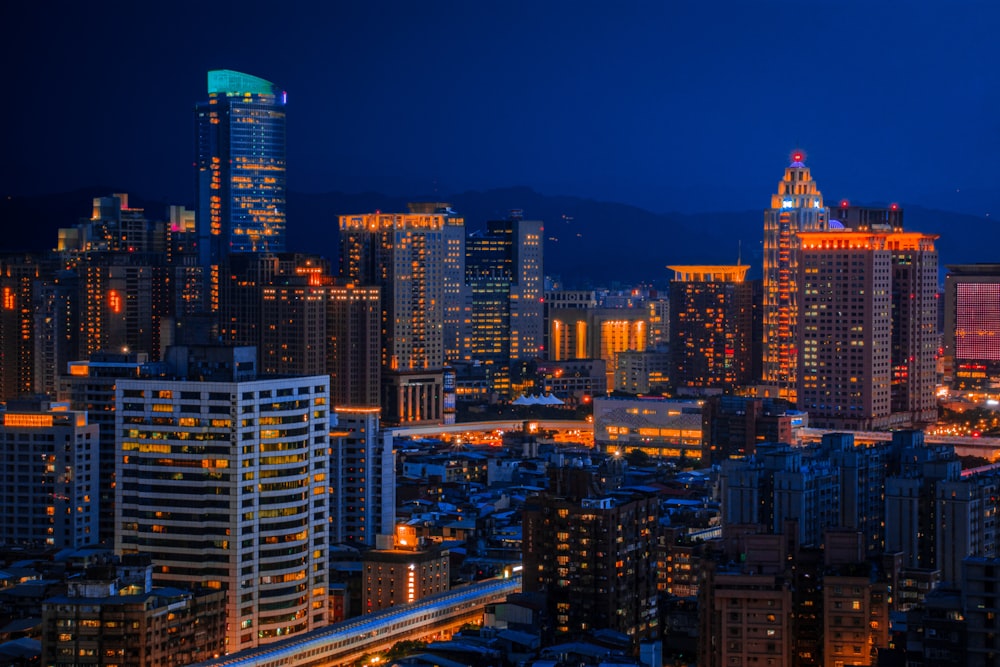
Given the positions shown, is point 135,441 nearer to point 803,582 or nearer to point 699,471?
point 803,582

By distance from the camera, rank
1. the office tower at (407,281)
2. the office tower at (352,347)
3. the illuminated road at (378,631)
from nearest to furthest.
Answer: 1. the illuminated road at (378,631)
2. the office tower at (352,347)
3. the office tower at (407,281)

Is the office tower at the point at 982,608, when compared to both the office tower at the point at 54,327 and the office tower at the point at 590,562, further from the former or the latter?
the office tower at the point at 54,327

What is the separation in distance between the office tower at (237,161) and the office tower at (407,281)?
50.8 ft

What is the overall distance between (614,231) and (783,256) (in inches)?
2300

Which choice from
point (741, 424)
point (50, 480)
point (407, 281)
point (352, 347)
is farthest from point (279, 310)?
point (50, 480)

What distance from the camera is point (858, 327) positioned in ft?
234

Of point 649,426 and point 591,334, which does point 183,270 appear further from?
point 591,334

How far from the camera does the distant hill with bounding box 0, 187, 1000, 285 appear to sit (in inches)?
4400

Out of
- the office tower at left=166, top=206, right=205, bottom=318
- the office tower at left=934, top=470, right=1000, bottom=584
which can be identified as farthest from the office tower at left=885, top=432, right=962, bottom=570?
the office tower at left=166, top=206, right=205, bottom=318

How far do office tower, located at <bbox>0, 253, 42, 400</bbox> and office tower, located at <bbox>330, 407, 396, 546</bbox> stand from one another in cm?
2903

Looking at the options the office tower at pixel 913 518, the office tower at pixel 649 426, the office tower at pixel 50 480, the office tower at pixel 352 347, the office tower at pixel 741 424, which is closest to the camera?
the office tower at pixel 913 518

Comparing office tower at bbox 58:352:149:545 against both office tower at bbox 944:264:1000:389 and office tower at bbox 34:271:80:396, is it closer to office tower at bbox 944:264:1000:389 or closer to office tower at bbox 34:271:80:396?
office tower at bbox 34:271:80:396

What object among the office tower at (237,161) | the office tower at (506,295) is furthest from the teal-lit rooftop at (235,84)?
the office tower at (506,295)

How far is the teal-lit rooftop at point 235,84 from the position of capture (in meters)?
99.6
